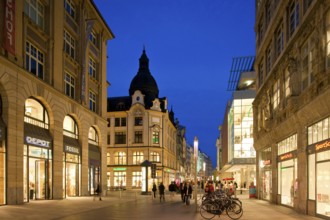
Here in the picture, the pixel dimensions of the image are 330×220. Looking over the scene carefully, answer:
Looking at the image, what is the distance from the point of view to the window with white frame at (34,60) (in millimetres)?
29781

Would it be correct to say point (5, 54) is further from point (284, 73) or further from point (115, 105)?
point (115, 105)

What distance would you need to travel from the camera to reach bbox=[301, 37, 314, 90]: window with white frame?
20984 millimetres

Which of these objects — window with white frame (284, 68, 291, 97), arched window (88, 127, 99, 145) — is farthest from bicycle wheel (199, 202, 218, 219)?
arched window (88, 127, 99, 145)

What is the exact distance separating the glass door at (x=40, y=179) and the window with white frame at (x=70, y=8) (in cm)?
1370

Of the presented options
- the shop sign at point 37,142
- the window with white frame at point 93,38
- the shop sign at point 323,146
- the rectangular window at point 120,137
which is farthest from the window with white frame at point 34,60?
the rectangular window at point 120,137

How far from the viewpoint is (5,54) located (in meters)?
25.8

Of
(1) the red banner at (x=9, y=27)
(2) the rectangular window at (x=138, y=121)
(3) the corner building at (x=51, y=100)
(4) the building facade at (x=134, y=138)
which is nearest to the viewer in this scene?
(1) the red banner at (x=9, y=27)

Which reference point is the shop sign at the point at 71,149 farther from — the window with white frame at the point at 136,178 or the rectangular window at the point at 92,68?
the window with white frame at the point at 136,178

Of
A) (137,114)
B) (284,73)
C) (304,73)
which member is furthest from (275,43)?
(137,114)

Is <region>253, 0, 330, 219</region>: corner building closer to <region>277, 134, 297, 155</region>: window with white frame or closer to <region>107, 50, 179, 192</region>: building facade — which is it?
<region>277, 134, 297, 155</region>: window with white frame

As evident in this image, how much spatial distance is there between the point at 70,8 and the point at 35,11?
7926 mm

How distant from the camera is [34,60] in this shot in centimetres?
3091

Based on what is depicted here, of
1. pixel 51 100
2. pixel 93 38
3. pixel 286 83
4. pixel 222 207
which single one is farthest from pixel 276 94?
pixel 93 38

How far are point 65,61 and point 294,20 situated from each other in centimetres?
1952
